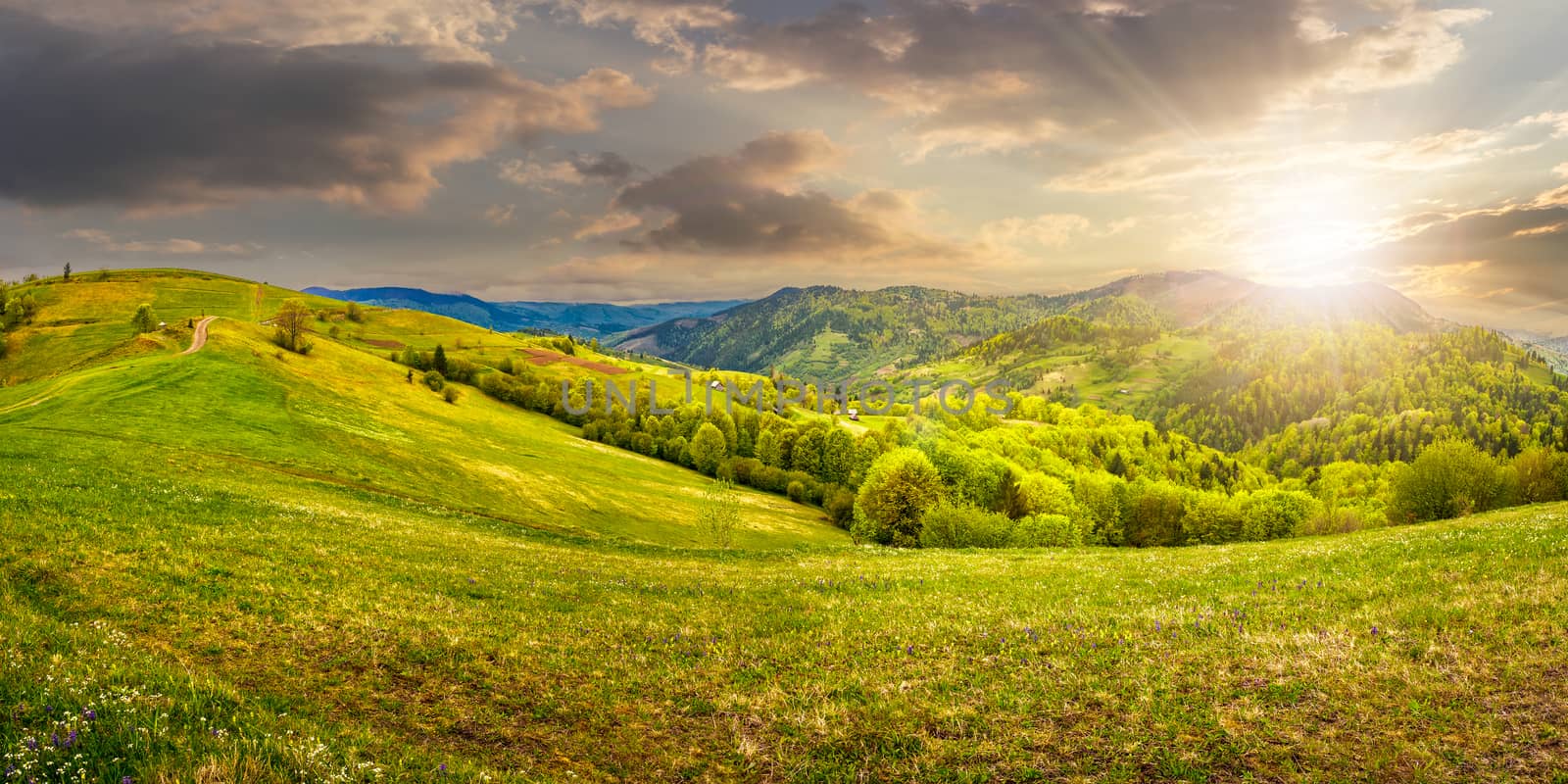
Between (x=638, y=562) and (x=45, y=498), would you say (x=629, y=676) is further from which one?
(x=45, y=498)

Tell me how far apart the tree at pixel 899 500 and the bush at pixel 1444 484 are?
57454mm

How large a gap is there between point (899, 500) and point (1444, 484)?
→ 65288mm

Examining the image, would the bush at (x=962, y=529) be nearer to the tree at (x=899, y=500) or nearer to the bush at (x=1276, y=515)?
the tree at (x=899, y=500)

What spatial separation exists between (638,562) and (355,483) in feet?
112

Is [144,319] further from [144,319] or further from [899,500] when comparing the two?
[899,500]

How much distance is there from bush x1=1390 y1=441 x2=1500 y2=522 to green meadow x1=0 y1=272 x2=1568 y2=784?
7012 cm

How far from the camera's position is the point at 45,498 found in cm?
2092

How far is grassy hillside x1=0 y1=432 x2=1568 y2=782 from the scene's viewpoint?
26.6 ft

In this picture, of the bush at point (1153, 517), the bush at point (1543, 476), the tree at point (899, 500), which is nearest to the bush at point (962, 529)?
the tree at point (899, 500)

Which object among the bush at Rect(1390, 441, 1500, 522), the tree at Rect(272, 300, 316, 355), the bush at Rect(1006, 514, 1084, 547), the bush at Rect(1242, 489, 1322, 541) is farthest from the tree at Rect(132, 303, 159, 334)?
the bush at Rect(1390, 441, 1500, 522)

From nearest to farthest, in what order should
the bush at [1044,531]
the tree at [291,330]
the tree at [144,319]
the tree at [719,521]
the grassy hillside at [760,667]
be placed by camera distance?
the grassy hillside at [760,667] < the bush at [1044,531] < the tree at [719,521] < the tree at [291,330] < the tree at [144,319]

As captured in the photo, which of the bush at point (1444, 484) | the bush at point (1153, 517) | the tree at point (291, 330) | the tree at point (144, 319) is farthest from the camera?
the tree at point (144, 319)

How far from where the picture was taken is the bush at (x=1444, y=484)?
73188 mm

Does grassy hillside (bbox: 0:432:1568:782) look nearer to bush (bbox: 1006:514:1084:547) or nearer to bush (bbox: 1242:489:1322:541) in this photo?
bush (bbox: 1006:514:1084:547)
